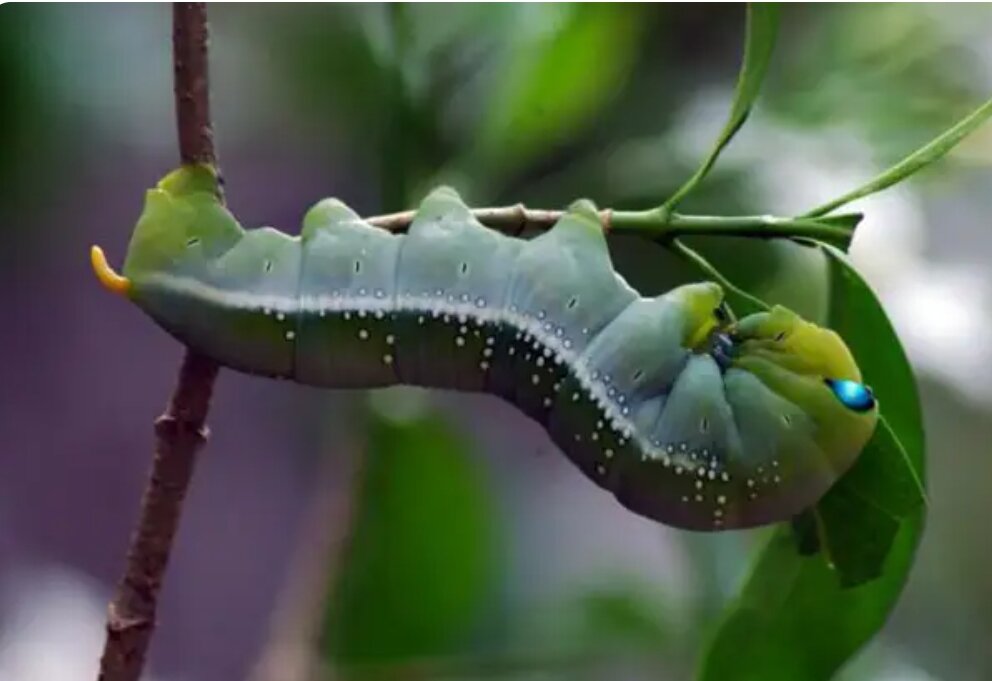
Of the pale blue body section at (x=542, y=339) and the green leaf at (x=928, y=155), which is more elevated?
the green leaf at (x=928, y=155)

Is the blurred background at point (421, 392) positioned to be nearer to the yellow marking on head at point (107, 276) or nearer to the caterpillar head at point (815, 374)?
the caterpillar head at point (815, 374)

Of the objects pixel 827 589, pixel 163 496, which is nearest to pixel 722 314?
pixel 827 589

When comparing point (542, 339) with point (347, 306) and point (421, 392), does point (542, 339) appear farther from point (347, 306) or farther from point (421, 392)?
point (421, 392)

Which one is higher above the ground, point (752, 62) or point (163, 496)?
point (752, 62)

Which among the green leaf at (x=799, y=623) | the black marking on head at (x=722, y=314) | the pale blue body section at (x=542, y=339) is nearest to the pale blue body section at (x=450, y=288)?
the pale blue body section at (x=542, y=339)

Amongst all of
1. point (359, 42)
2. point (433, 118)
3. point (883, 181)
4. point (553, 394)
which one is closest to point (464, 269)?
point (553, 394)

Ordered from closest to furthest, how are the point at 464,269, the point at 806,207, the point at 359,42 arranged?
the point at 464,269 < the point at 806,207 < the point at 359,42

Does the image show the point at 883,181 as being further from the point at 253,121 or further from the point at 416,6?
the point at 253,121
